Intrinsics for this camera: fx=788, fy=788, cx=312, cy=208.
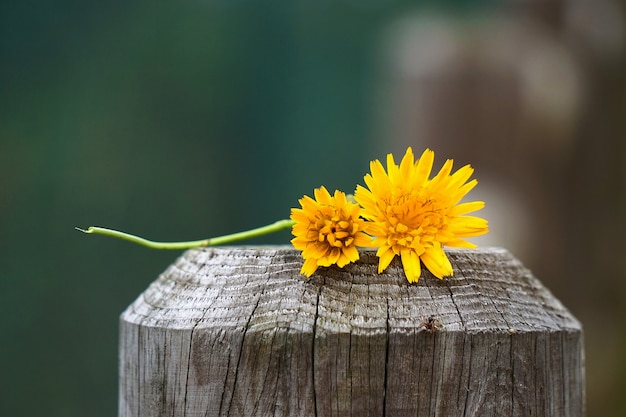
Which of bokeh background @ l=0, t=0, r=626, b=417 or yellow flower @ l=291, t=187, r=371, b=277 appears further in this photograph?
bokeh background @ l=0, t=0, r=626, b=417

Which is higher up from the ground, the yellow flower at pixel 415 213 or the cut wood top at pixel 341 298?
the yellow flower at pixel 415 213

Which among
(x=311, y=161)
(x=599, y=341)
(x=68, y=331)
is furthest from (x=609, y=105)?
(x=68, y=331)

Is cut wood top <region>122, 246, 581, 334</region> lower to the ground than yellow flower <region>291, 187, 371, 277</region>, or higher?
lower

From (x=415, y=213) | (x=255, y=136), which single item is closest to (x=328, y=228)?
(x=415, y=213)

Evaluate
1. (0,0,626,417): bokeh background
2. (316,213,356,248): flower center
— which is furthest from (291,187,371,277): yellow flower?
(0,0,626,417): bokeh background

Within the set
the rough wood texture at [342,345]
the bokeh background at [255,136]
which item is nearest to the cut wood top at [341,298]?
the rough wood texture at [342,345]

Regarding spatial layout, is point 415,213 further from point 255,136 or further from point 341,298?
point 255,136

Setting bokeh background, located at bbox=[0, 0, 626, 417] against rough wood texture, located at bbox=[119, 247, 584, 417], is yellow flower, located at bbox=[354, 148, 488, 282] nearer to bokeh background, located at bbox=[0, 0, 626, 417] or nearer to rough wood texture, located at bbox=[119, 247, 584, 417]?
rough wood texture, located at bbox=[119, 247, 584, 417]

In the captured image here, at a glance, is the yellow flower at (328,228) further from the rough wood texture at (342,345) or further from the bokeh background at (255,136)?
the bokeh background at (255,136)
